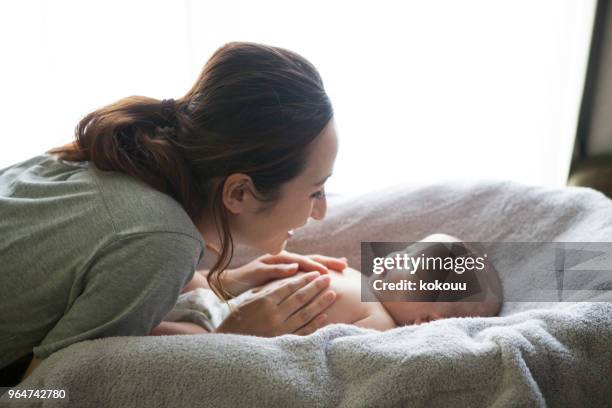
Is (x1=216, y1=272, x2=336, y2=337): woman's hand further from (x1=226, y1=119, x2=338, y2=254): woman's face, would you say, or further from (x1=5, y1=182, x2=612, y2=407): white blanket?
(x1=5, y1=182, x2=612, y2=407): white blanket

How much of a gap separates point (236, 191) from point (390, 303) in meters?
0.52

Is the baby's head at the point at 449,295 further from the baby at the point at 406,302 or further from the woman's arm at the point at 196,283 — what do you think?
the woman's arm at the point at 196,283

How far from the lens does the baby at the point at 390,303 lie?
1.29m

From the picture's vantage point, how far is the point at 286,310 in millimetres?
1176

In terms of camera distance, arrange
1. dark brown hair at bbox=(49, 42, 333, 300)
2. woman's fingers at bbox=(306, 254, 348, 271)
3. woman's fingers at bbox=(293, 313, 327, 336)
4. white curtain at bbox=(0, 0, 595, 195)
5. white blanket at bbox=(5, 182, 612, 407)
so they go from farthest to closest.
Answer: white curtain at bbox=(0, 0, 595, 195)
woman's fingers at bbox=(306, 254, 348, 271)
woman's fingers at bbox=(293, 313, 327, 336)
dark brown hair at bbox=(49, 42, 333, 300)
white blanket at bbox=(5, 182, 612, 407)

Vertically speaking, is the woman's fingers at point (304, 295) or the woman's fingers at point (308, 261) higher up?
the woman's fingers at point (304, 295)

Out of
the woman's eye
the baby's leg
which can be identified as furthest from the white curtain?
the woman's eye

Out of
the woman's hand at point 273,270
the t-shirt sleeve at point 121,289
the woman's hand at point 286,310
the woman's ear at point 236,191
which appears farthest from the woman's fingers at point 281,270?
the t-shirt sleeve at point 121,289

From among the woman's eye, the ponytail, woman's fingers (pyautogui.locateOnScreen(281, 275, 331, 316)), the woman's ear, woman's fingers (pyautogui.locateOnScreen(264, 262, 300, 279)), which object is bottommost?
woman's fingers (pyautogui.locateOnScreen(264, 262, 300, 279))

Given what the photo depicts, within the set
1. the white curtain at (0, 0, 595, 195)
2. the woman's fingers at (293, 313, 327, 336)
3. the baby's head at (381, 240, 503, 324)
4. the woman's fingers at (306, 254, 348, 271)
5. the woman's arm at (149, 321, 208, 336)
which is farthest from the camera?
the white curtain at (0, 0, 595, 195)

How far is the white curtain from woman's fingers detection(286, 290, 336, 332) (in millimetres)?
644

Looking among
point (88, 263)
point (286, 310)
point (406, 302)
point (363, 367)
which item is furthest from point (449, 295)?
point (88, 263)

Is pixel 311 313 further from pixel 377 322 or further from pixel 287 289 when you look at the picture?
pixel 377 322

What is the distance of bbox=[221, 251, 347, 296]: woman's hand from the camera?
1391 millimetres
